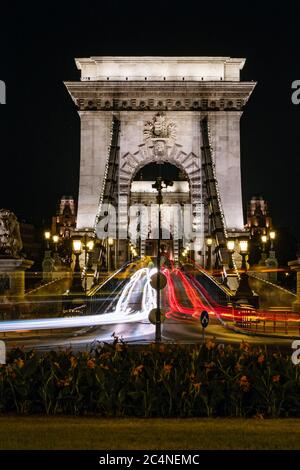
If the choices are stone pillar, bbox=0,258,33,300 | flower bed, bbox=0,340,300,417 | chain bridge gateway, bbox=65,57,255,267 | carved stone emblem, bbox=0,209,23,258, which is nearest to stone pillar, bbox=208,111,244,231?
chain bridge gateway, bbox=65,57,255,267

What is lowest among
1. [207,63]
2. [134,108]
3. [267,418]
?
[267,418]

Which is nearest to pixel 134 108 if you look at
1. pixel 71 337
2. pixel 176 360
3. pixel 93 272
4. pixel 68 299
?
pixel 93 272

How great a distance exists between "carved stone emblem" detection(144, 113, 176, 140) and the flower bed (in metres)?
61.4

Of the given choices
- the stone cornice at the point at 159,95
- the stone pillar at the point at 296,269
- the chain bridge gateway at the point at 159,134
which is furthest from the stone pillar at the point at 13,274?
the stone cornice at the point at 159,95

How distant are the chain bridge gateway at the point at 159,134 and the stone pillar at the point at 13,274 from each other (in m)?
39.9

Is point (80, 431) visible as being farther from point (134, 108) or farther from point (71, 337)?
point (134, 108)

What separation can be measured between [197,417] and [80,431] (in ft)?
6.22

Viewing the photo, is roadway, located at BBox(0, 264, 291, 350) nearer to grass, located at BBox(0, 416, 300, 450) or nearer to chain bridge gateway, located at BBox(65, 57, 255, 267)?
grass, located at BBox(0, 416, 300, 450)

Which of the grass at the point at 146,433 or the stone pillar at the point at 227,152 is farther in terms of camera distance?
the stone pillar at the point at 227,152

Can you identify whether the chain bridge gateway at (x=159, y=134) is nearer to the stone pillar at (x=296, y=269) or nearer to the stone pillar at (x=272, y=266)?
the stone pillar at (x=272, y=266)

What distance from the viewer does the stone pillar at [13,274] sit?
2850 centimetres

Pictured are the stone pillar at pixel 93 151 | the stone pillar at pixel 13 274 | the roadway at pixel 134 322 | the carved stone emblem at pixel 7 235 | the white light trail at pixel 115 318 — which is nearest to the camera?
the roadway at pixel 134 322

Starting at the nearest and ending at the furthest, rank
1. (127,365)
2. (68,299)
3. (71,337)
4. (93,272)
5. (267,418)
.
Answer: (267,418) < (127,365) < (71,337) < (68,299) < (93,272)

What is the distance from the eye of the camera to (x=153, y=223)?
11181 cm
